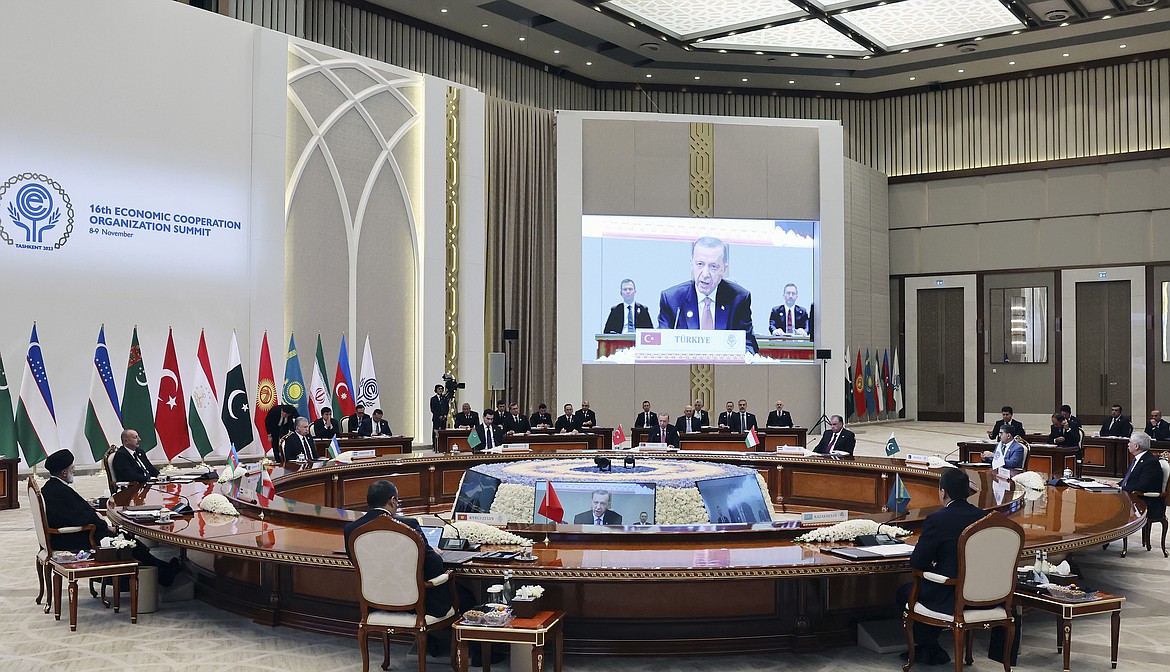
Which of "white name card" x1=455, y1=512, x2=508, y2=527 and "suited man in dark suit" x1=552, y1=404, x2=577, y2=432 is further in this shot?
"suited man in dark suit" x1=552, y1=404, x2=577, y2=432

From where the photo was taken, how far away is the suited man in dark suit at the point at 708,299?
18.2m

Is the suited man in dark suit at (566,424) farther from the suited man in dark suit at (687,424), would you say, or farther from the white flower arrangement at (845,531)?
the white flower arrangement at (845,531)

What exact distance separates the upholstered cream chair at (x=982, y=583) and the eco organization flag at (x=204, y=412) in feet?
34.3

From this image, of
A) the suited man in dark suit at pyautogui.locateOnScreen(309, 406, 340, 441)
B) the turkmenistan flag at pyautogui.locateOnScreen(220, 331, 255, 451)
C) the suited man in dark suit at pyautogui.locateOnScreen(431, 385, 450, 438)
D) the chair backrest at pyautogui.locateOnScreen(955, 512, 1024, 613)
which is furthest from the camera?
the suited man in dark suit at pyautogui.locateOnScreen(431, 385, 450, 438)

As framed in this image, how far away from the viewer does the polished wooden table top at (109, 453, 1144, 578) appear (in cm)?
493

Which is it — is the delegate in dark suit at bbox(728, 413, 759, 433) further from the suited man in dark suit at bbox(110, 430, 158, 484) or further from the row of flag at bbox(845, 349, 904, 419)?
the row of flag at bbox(845, 349, 904, 419)

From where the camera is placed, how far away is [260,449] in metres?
13.8

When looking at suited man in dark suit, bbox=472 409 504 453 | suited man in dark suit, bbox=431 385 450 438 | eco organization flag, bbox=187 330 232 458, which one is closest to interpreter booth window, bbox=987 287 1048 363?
suited man in dark suit, bbox=431 385 450 438

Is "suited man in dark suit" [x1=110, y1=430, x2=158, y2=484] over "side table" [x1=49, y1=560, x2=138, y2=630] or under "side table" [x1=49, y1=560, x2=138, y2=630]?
over

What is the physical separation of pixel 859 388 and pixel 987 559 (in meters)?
18.4

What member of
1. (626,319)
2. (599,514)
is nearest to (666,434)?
(626,319)

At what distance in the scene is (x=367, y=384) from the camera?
14984 millimetres

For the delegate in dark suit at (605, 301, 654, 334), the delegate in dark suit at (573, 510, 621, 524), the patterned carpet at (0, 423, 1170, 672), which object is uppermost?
the delegate in dark suit at (605, 301, 654, 334)

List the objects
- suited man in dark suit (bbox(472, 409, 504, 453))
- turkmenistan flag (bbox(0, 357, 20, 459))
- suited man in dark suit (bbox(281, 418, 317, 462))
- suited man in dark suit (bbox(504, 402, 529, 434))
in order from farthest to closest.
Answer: suited man in dark suit (bbox(504, 402, 529, 434))
suited man in dark suit (bbox(472, 409, 504, 453))
turkmenistan flag (bbox(0, 357, 20, 459))
suited man in dark suit (bbox(281, 418, 317, 462))
